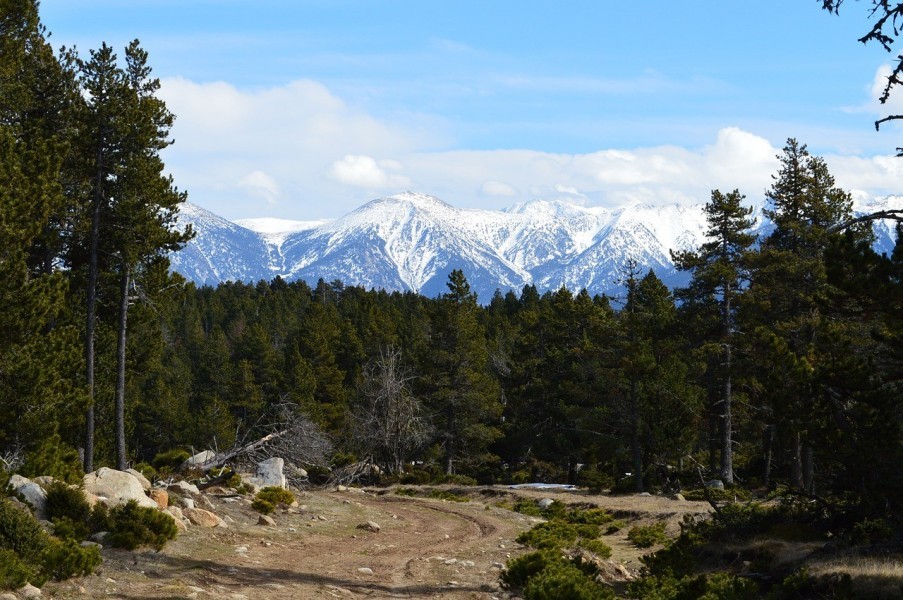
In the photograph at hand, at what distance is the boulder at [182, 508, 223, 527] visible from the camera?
17891mm

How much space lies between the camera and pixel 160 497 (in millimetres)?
17922

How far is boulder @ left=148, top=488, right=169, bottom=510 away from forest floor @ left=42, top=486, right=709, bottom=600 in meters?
0.94

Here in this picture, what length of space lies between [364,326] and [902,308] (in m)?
66.8

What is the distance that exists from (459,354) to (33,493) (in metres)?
33.9

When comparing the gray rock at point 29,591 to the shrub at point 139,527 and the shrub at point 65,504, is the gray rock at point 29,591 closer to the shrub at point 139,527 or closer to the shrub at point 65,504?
the shrub at point 139,527

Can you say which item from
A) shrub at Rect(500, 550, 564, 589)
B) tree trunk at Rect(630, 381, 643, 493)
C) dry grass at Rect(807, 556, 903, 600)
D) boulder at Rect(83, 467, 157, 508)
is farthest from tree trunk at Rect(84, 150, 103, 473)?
tree trunk at Rect(630, 381, 643, 493)

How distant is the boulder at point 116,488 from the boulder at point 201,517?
97 cm

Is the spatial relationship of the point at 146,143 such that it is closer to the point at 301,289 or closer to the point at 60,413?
the point at 60,413

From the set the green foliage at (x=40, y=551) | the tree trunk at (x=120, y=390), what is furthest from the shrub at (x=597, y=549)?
the tree trunk at (x=120, y=390)

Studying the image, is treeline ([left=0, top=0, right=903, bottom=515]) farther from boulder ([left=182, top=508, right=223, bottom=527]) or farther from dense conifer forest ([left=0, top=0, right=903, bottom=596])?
boulder ([left=182, top=508, right=223, bottom=527])

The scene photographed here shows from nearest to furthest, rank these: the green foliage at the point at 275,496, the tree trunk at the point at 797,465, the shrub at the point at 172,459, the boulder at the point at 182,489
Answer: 1. the boulder at the point at 182,489
2. the green foliage at the point at 275,496
3. the tree trunk at the point at 797,465
4. the shrub at the point at 172,459

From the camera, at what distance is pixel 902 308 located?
1172 cm

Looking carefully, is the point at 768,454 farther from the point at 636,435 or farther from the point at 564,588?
the point at 564,588

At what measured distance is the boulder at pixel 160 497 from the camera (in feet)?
58.1
